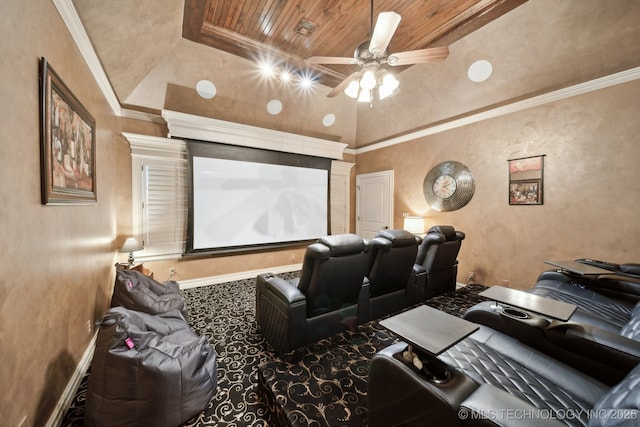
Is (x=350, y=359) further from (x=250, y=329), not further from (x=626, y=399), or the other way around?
(x=626, y=399)

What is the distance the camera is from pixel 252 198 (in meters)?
4.48

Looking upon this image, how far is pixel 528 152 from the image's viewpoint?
3293 mm

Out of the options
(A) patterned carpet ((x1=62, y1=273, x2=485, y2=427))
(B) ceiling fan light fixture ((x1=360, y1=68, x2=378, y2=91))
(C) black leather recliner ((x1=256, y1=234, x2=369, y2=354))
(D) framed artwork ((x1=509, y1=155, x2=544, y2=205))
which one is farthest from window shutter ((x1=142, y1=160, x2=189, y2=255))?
(D) framed artwork ((x1=509, y1=155, x2=544, y2=205))

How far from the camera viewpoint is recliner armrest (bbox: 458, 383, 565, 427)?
0.72m

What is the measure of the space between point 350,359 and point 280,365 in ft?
1.93

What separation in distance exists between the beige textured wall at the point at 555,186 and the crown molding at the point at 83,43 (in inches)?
193

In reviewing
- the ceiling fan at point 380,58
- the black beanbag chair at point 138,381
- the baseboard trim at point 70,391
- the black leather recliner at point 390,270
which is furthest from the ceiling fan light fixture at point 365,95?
the baseboard trim at point 70,391

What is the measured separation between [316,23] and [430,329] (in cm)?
360

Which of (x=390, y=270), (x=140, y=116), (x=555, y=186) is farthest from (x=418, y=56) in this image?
(x=140, y=116)

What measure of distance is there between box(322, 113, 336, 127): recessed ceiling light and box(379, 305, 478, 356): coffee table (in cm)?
457

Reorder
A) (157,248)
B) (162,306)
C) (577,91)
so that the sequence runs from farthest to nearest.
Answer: (157,248) < (577,91) < (162,306)

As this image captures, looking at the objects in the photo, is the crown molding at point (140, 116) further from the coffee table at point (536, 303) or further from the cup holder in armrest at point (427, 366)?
the coffee table at point (536, 303)

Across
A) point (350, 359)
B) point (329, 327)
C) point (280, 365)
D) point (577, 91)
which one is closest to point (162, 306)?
point (280, 365)

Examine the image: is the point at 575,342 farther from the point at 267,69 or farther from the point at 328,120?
the point at 328,120
